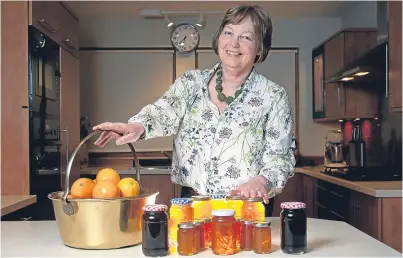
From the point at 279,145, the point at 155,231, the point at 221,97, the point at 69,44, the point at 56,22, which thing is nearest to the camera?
the point at 155,231

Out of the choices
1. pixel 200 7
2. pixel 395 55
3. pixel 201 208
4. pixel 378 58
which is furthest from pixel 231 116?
pixel 200 7

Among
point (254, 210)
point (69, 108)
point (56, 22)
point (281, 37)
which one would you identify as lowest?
point (254, 210)

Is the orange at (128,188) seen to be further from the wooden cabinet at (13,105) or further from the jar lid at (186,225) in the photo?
the wooden cabinet at (13,105)

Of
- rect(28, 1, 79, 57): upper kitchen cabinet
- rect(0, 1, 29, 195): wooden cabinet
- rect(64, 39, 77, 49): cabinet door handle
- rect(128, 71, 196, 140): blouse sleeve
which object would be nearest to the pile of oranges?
rect(128, 71, 196, 140): blouse sleeve

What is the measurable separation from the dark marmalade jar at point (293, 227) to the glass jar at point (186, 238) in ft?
0.76

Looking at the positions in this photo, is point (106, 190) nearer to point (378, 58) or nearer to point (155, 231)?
point (155, 231)

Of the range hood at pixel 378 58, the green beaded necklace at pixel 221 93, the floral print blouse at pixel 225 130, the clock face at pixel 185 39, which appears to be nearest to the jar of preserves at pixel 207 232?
the floral print blouse at pixel 225 130

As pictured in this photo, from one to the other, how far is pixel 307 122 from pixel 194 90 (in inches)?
133

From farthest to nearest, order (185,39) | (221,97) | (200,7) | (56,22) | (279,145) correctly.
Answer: (185,39) → (200,7) → (56,22) → (221,97) → (279,145)

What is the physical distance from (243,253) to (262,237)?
0.07 m

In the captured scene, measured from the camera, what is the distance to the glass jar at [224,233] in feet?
4.05

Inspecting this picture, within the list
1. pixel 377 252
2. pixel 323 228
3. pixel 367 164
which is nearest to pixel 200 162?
pixel 323 228

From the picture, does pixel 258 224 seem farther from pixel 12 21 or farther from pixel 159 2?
pixel 159 2

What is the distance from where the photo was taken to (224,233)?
4.07 ft
